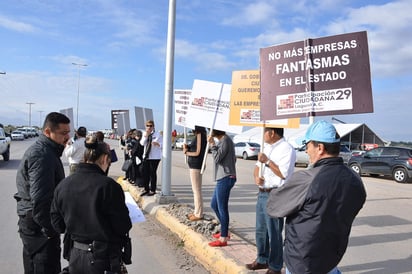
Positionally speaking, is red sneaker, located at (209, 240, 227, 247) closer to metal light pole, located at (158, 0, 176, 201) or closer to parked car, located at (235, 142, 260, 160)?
metal light pole, located at (158, 0, 176, 201)

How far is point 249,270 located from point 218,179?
4.65 ft

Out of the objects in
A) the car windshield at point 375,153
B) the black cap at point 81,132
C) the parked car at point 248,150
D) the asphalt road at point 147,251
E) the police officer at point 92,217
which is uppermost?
the parked car at point 248,150

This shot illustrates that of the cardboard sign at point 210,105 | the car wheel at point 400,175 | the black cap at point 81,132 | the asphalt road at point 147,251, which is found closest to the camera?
the asphalt road at point 147,251

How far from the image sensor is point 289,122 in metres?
4.67

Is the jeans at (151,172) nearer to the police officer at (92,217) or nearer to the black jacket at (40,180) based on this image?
the black jacket at (40,180)

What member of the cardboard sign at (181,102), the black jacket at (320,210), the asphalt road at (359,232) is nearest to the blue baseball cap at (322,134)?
the black jacket at (320,210)

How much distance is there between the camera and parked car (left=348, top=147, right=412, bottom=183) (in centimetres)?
1744

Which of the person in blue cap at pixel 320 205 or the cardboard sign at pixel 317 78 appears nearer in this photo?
the person in blue cap at pixel 320 205

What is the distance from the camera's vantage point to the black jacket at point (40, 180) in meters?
3.10

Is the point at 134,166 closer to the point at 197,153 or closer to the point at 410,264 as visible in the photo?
the point at 197,153

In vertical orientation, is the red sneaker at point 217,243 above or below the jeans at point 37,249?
below

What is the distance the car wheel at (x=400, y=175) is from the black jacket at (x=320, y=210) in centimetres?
1695

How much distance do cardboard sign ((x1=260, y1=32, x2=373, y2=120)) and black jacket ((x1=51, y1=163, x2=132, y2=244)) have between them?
7.46 ft

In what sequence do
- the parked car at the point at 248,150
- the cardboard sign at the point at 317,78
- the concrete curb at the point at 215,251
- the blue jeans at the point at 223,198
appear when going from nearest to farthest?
the cardboard sign at the point at 317,78 → the concrete curb at the point at 215,251 → the blue jeans at the point at 223,198 → the parked car at the point at 248,150
